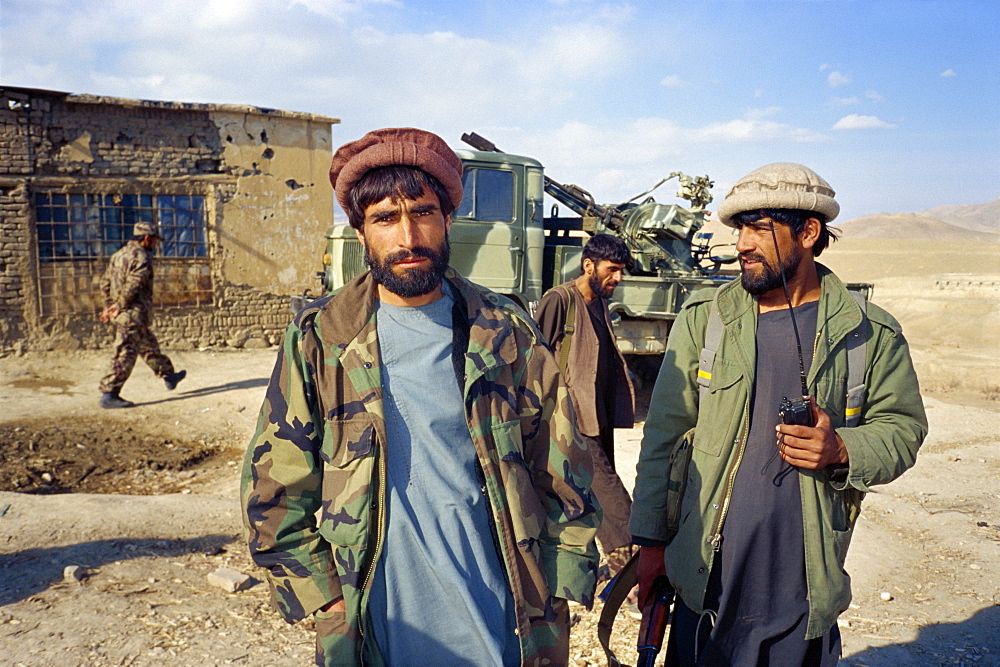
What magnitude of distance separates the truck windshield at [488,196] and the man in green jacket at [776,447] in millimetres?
5402

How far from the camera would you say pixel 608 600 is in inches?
80.0

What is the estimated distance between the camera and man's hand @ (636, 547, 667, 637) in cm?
201

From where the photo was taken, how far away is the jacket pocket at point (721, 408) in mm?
1872

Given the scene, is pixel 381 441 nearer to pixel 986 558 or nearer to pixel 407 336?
pixel 407 336

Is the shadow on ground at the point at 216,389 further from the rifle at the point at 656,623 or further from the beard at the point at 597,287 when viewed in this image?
the rifle at the point at 656,623

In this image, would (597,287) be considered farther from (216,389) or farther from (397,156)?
(216,389)

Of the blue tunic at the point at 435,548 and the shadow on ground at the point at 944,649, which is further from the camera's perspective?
the shadow on ground at the point at 944,649

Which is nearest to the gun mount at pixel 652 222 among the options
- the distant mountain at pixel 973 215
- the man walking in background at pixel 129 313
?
the man walking in background at pixel 129 313

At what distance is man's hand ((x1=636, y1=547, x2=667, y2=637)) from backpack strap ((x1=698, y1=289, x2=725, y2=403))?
0.45m

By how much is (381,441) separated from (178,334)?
990cm

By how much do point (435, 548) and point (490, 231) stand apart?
599 centimetres

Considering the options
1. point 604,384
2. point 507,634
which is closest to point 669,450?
point 507,634

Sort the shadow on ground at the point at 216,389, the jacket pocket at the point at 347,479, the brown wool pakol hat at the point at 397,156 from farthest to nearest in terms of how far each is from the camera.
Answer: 1. the shadow on ground at the point at 216,389
2. the brown wool pakol hat at the point at 397,156
3. the jacket pocket at the point at 347,479

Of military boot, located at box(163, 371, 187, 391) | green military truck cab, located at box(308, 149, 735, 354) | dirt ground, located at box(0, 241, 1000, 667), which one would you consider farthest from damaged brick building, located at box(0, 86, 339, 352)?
green military truck cab, located at box(308, 149, 735, 354)
